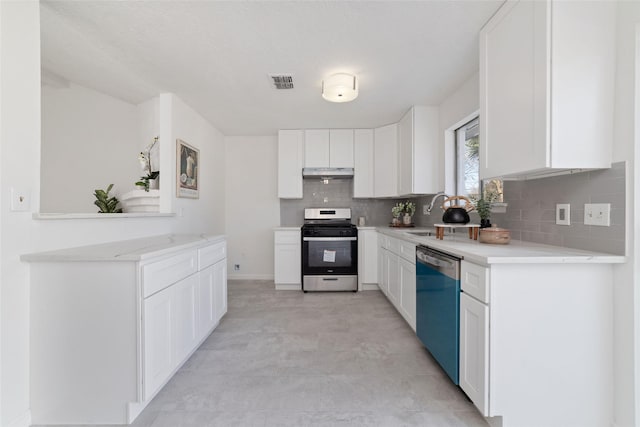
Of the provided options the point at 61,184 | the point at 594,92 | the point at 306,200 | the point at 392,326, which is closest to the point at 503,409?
the point at 392,326

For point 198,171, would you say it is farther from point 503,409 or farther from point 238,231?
point 503,409

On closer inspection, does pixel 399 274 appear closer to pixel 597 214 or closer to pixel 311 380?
pixel 311 380

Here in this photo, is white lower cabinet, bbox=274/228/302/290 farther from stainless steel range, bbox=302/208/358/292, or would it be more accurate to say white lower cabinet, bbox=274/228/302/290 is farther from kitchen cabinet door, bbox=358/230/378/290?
kitchen cabinet door, bbox=358/230/378/290

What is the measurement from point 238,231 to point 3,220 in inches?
126

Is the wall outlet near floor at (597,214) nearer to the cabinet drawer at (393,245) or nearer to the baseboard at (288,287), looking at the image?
the cabinet drawer at (393,245)

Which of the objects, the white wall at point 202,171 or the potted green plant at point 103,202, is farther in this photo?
the white wall at point 202,171

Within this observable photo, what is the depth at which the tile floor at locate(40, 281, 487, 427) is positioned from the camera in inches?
58.7

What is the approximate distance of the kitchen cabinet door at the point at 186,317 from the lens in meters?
1.82

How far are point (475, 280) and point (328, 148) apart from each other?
9.95 ft

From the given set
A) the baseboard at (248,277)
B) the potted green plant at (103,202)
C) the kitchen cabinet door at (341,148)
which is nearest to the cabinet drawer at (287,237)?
the baseboard at (248,277)

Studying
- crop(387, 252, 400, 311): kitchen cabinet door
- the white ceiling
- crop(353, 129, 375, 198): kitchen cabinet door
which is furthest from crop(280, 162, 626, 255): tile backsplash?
crop(353, 129, 375, 198): kitchen cabinet door

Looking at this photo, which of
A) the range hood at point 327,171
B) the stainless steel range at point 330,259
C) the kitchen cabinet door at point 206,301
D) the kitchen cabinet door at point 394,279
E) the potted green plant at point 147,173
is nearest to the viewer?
the kitchen cabinet door at point 206,301

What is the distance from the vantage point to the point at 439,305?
5.92ft

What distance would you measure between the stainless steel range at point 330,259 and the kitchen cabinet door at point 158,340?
215cm
